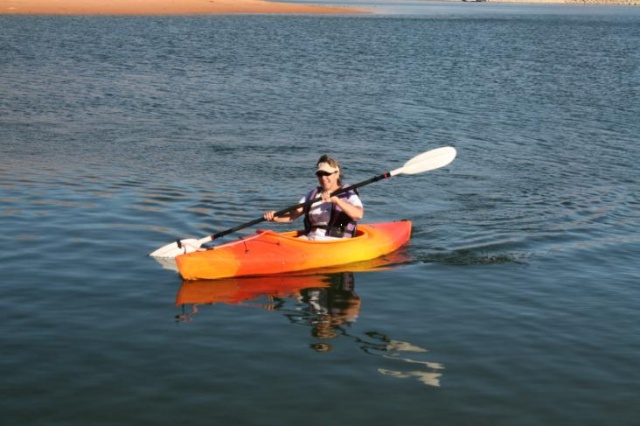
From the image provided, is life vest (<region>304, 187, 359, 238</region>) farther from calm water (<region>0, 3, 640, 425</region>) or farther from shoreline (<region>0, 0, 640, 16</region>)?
shoreline (<region>0, 0, 640, 16</region>)

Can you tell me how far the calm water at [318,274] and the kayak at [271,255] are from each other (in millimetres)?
197

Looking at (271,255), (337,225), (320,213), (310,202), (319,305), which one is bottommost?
(319,305)

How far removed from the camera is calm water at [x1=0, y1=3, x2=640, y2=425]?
812 centimetres

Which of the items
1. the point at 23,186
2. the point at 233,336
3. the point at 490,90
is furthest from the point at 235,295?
the point at 490,90

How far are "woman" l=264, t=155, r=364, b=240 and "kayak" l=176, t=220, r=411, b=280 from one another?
0.21 metres

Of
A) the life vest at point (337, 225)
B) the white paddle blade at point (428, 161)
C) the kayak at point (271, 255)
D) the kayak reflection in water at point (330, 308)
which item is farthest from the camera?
the white paddle blade at point (428, 161)

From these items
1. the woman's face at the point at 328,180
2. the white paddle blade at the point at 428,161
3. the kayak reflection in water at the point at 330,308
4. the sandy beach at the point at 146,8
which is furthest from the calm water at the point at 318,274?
the sandy beach at the point at 146,8

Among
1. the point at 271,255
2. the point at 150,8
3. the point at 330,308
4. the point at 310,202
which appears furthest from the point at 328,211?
the point at 150,8

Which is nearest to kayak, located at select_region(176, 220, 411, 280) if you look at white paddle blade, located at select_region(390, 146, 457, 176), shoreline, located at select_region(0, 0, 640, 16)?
white paddle blade, located at select_region(390, 146, 457, 176)

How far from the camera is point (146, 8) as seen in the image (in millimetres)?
62938

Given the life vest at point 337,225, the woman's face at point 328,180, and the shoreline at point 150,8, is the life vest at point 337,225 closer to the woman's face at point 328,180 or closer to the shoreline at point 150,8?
the woman's face at point 328,180

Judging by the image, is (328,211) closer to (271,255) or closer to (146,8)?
(271,255)

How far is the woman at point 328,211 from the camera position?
11344 millimetres

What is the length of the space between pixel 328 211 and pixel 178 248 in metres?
1.88
